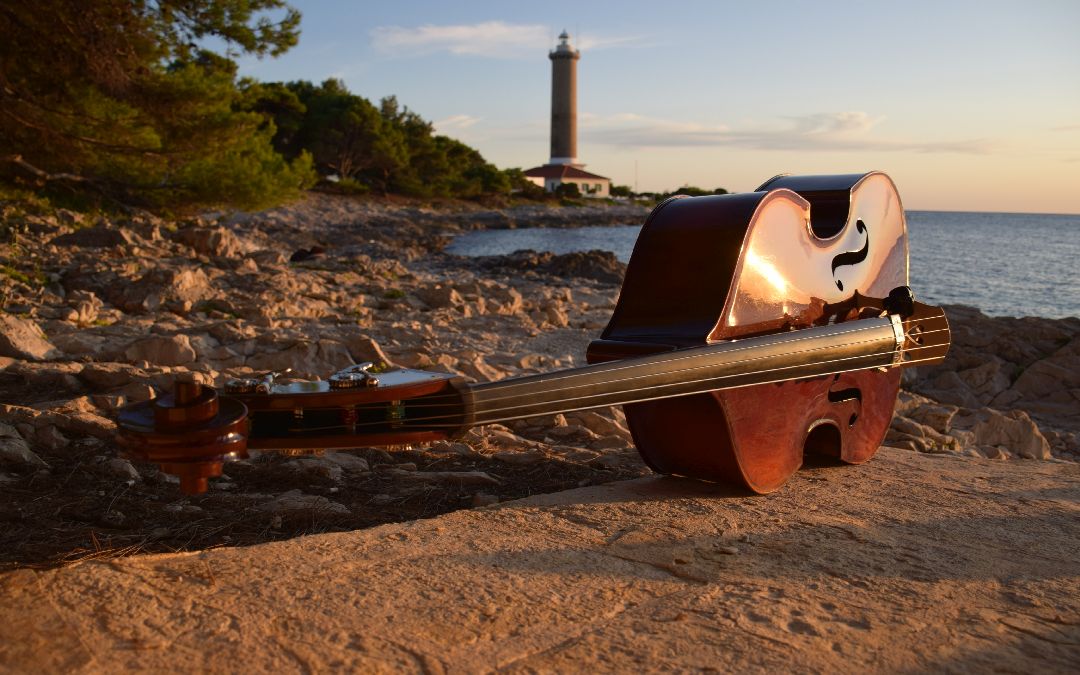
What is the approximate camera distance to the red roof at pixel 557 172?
273ft

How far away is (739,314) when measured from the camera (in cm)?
339

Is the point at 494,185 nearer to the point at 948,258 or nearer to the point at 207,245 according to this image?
the point at 948,258

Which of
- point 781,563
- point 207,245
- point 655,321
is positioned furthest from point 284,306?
point 781,563

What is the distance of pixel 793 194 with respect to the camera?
Answer: 142 inches

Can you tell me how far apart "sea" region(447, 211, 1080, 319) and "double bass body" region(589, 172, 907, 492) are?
1248 centimetres

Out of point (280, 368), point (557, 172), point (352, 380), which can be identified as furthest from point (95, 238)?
point (557, 172)

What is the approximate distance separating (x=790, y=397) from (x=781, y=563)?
84 centimetres

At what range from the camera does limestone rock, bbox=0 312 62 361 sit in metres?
5.41

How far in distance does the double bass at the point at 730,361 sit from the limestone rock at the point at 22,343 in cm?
333

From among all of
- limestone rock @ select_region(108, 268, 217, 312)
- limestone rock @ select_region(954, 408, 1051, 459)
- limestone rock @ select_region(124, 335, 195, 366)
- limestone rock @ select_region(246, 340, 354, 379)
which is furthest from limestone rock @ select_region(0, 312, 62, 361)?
limestone rock @ select_region(954, 408, 1051, 459)

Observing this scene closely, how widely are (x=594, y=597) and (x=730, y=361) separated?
933 millimetres

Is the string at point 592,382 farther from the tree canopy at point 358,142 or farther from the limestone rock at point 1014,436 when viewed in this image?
the tree canopy at point 358,142

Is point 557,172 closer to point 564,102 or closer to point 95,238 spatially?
point 564,102

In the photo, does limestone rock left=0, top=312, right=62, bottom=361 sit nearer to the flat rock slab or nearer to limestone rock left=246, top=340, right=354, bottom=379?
limestone rock left=246, top=340, right=354, bottom=379
